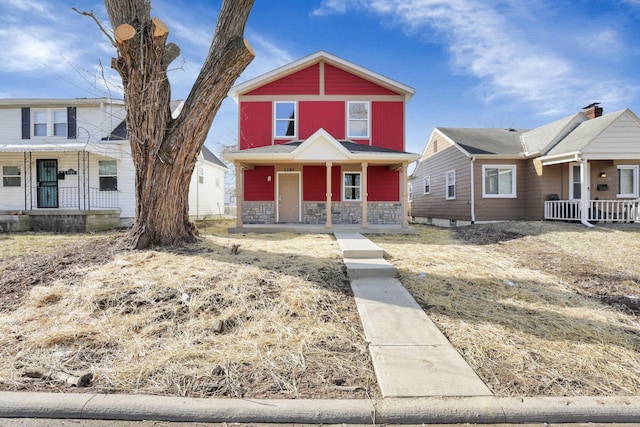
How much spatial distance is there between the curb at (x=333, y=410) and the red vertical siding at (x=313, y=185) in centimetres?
1104

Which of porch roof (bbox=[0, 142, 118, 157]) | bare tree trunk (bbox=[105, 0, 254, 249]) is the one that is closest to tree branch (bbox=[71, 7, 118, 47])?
bare tree trunk (bbox=[105, 0, 254, 249])

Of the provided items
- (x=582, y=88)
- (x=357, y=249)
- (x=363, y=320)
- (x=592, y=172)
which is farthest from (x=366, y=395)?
(x=582, y=88)

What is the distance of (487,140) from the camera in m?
15.5

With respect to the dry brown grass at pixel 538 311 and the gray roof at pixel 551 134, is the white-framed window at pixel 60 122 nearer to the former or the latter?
the dry brown grass at pixel 538 311

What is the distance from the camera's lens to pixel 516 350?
2.96 meters

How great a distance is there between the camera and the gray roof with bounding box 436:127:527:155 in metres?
14.2

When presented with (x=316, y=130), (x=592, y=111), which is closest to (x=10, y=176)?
(x=316, y=130)

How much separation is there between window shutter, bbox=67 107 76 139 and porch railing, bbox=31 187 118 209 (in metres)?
2.38

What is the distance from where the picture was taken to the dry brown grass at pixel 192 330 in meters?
2.52

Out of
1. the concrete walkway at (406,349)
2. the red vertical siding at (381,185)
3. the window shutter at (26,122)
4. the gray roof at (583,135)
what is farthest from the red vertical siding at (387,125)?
the window shutter at (26,122)

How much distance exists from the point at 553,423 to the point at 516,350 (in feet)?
2.78

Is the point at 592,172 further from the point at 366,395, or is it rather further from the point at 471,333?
the point at 366,395

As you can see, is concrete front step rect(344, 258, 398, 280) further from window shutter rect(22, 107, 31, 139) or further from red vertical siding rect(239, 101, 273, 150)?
window shutter rect(22, 107, 31, 139)

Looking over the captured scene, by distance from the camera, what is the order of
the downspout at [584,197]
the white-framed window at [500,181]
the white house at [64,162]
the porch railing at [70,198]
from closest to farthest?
the downspout at [584,197] < the white house at [64,162] < the porch railing at [70,198] < the white-framed window at [500,181]
